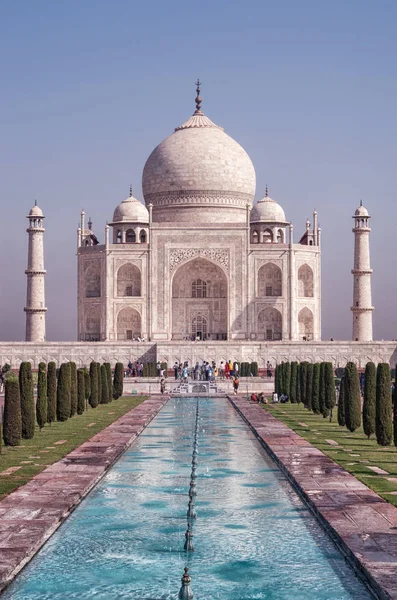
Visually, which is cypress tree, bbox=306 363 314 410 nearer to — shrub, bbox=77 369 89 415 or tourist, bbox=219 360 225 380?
shrub, bbox=77 369 89 415

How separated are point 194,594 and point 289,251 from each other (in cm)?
2876

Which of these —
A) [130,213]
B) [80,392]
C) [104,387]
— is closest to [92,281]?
[130,213]

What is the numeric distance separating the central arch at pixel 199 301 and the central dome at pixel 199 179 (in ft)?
6.52

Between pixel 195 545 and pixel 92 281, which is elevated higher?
pixel 92 281

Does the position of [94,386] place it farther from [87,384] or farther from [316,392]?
[316,392]

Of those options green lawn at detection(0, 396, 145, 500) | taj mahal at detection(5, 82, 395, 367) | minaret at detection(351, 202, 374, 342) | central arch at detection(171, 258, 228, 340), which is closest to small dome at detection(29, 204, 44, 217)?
taj mahal at detection(5, 82, 395, 367)

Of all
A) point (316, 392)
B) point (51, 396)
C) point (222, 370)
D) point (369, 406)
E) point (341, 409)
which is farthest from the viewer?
point (222, 370)

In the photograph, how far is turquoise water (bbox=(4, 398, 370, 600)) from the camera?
19.8 ft

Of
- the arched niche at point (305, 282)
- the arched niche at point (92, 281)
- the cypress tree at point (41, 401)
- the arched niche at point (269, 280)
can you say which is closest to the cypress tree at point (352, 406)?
the cypress tree at point (41, 401)

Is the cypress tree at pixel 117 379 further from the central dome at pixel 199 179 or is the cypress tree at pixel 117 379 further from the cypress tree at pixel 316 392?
the central dome at pixel 199 179

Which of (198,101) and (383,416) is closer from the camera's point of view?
(383,416)

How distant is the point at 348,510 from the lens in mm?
7797

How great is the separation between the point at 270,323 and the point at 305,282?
244 centimetres

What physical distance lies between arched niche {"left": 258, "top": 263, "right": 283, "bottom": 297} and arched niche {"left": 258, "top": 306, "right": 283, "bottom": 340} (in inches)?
29.9
